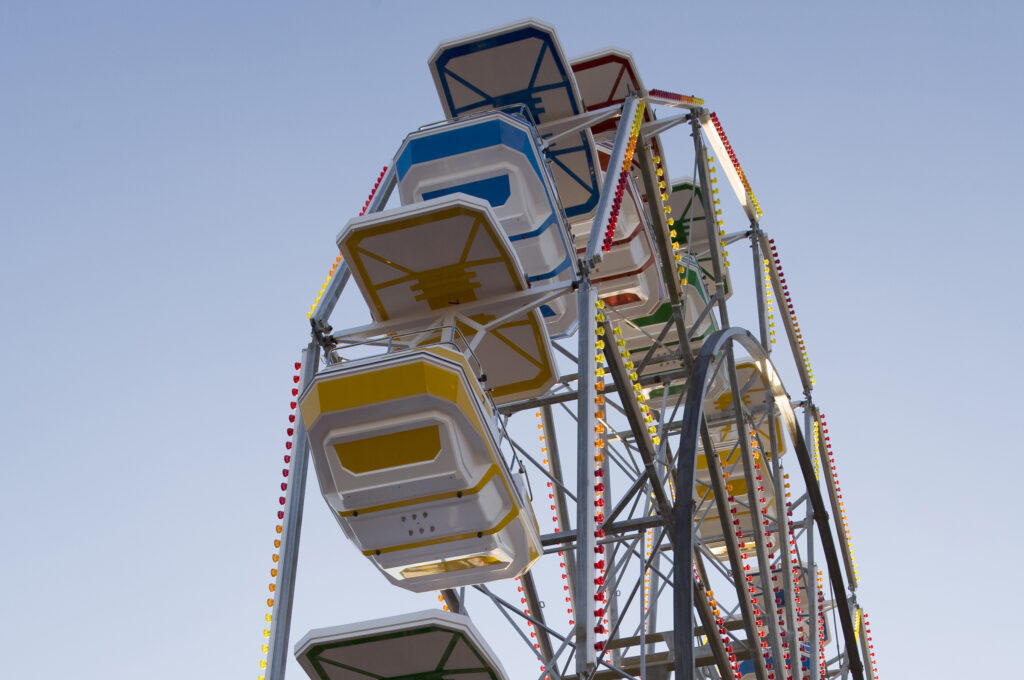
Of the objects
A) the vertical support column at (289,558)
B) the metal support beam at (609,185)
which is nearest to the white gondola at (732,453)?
the metal support beam at (609,185)

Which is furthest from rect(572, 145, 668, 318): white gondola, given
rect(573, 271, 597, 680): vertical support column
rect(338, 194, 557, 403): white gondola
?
rect(573, 271, 597, 680): vertical support column

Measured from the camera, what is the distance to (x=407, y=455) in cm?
873

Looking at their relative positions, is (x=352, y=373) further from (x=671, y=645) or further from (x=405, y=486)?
(x=671, y=645)

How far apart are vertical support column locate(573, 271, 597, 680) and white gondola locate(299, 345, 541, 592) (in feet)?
2.35

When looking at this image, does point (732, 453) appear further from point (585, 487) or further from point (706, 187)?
point (585, 487)

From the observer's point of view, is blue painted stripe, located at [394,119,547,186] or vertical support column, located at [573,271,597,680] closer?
vertical support column, located at [573,271,597,680]

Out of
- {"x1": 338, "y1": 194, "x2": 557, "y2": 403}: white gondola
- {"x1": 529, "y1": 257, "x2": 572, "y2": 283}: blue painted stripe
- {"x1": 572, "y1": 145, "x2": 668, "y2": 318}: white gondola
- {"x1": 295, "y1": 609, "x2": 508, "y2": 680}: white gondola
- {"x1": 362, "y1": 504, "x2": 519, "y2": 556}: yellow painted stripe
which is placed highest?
{"x1": 572, "y1": 145, "x2": 668, "y2": 318}: white gondola

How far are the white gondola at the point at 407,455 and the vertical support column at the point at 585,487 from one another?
72 cm

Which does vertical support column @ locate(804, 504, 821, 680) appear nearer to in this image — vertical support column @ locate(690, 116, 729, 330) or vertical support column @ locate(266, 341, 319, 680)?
vertical support column @ locate(690, 116, 729, 330)

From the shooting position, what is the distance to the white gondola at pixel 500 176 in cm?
1145

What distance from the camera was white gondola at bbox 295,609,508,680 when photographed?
724 cm

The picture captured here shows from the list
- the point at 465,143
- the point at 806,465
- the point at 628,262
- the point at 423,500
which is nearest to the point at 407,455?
the point at 423,500

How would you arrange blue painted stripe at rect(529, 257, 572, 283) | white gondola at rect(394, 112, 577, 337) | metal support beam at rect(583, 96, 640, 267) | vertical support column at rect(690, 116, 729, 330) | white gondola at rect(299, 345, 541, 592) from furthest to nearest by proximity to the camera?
vertical support column at rect(690, 116, 729, 330), blue painted stripe at rect(529, 257, 572, 283), white gondola at rect(394, 112, 577, 337), metal support beam at rect(583, 96, 640, 267), white gondola at rect(299, 345, 541, 592)

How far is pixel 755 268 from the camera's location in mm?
17453
